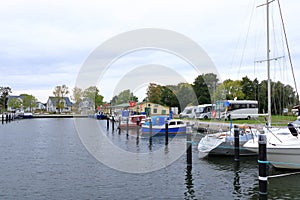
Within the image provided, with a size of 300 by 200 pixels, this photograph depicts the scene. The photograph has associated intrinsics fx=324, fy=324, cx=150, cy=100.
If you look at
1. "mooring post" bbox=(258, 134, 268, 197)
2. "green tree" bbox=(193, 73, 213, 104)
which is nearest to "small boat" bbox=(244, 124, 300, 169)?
"mooring post" bbox=(258, 134, 268, 197)

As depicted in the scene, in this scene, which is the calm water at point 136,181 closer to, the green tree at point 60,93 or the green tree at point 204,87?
the green tree at point 204,87

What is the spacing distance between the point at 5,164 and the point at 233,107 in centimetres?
4276

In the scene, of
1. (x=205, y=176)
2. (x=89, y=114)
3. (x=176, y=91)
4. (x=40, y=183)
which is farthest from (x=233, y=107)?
(x=89, y=114)

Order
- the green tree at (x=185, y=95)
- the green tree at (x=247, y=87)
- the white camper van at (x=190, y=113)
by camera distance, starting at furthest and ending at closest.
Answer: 1. the green tree at (x=247, y=87)
2. the green tree at (x=185, y=95)
3. the white camper van at (x=190, y=113)

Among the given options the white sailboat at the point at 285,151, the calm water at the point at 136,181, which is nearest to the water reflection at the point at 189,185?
the calm water at the point at 136,181

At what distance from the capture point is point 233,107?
55.4 meters

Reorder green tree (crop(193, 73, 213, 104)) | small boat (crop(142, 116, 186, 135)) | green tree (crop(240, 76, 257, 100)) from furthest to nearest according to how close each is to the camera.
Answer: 1. green tree (crop(240, 76, 257, 100))
2. green tree (crop(193, 73, 213, 104))
3. small boat (crop(142, 116, 186, 135))

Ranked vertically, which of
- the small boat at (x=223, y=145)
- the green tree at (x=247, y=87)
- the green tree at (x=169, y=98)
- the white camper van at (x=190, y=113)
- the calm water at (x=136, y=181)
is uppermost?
the green tree at (x=247, y=87)

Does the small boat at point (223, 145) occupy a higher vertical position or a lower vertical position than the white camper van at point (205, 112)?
lower

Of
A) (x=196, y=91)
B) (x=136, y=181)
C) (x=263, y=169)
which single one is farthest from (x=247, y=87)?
(x=263, y=169)

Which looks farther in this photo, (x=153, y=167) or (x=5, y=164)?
(x=5, y=164)

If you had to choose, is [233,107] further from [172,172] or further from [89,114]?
[89,114]

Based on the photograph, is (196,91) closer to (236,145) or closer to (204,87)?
(204,87)

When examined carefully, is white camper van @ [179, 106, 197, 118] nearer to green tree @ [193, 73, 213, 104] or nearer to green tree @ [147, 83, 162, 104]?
green tree @ [193, 73, 213, 104]
